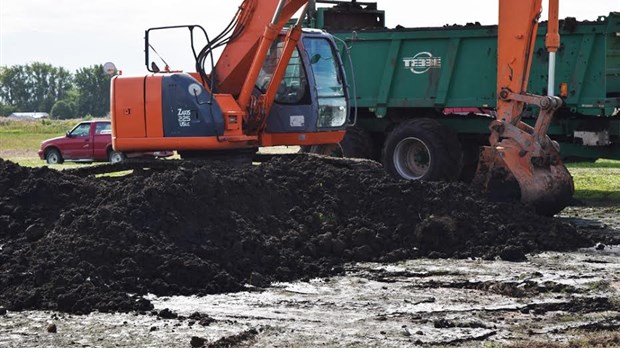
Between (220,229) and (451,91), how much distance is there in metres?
8.95

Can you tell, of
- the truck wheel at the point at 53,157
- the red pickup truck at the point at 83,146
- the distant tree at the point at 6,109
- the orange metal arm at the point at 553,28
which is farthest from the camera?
the distant tree at the point at 6,109

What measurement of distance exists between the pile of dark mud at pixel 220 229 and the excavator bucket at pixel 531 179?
894mm

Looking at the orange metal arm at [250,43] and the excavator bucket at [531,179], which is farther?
the orange metal arm at [250,43]

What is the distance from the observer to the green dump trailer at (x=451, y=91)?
1930cm

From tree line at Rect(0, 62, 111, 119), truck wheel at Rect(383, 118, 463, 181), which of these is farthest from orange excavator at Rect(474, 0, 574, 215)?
tree line at Rect(0, 62, 111, 119)

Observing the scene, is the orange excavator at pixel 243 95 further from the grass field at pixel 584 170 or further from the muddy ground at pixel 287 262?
the grass field at pixel 584 170

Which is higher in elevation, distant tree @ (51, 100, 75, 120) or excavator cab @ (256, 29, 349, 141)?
excavator cab @ (256, 29, 349, 141)

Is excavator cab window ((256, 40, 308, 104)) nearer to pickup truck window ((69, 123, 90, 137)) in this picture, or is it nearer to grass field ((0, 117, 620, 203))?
grass field ((0, 117, 620, 203))

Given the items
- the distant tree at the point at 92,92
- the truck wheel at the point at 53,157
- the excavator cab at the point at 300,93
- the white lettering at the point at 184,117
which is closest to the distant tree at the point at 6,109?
the distant tree at the point at 92,92

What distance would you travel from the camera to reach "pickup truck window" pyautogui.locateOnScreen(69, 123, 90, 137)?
125 ft

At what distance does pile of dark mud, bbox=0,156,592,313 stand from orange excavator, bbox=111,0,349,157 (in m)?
0.98

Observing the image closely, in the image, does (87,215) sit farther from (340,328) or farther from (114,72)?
(114,72)

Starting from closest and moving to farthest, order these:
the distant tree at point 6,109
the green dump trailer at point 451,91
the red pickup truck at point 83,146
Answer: the green dump trailer at point 451,91
the red pickup truck at point 83,146
the distant tree at point 6,109

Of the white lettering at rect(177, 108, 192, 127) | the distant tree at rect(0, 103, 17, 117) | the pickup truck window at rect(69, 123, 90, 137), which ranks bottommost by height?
the distant tree at rect(0, 103, 17, 117)
